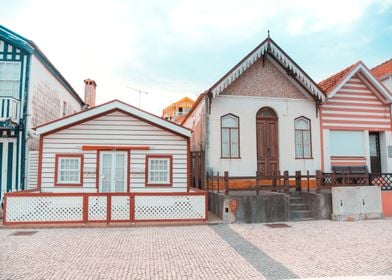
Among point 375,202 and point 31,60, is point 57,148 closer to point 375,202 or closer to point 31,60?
point 31,60

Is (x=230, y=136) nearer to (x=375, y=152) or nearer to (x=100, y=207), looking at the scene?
(x=100, y=207)

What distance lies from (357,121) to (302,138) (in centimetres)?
292

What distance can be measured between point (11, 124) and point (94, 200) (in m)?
4.73

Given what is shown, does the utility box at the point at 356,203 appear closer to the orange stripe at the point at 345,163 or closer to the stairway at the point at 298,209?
the stairway at the point at 298,209

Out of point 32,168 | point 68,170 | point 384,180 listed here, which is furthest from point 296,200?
point 32,168

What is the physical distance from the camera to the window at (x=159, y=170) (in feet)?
40.1

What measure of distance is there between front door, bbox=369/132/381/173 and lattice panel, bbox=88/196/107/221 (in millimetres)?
12462

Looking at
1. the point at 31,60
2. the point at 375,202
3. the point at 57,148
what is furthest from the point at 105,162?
the point at 375,202

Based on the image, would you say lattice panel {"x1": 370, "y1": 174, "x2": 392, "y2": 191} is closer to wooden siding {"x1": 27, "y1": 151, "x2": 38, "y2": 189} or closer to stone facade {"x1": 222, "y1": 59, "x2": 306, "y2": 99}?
stone facade {"x1": 222, "y1": 59, "x2": 306, "y2": 99}

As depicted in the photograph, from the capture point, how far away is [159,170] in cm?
1231

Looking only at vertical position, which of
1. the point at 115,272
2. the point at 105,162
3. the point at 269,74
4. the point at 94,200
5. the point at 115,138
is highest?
the point at 269,74

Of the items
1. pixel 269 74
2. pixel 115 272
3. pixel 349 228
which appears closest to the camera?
pixel 115 272

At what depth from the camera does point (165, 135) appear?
1244 centimetres

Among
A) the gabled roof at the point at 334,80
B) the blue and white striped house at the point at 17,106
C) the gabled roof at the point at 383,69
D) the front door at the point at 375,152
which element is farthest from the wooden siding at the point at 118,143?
the gabled roof at the point at 383,69
